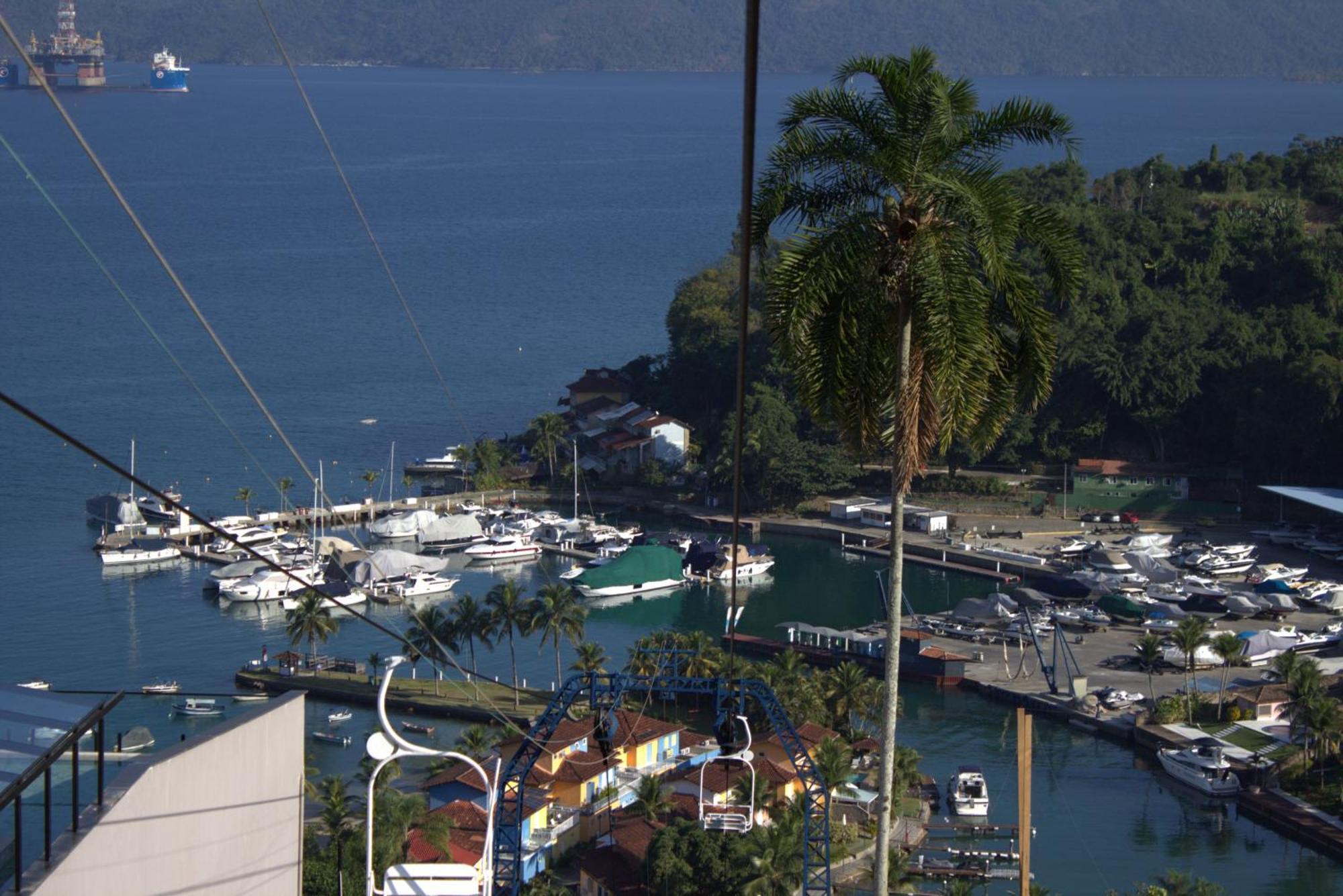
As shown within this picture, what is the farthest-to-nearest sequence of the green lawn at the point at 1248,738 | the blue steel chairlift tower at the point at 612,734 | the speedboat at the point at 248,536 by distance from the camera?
1. the speedboat at the point at 248,536
2. the green lawn at the point at 1248,738
3. the blue steel chairlift tower at the point at 612,734

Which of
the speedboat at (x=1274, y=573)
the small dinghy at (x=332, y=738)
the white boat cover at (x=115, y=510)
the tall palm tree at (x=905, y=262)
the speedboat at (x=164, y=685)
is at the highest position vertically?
the tall palm tree at (x=905, y=262)

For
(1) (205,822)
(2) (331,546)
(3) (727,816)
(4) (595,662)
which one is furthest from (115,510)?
(1) (205,822)

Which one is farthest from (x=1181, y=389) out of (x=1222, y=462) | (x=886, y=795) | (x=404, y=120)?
(x=404, y=120)

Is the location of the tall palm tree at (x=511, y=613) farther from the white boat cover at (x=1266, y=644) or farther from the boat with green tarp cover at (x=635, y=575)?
the white boat cover at (x=1266, y=644)

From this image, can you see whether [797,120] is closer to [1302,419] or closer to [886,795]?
[886,795]

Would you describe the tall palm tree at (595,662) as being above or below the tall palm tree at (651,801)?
above

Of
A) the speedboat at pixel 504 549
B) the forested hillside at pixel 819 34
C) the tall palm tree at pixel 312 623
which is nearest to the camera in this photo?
the tall palm tree at pixel 312 623

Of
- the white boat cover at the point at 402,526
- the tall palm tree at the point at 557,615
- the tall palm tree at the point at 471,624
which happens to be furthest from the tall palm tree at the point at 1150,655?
the white boat cover at the point at 402,526

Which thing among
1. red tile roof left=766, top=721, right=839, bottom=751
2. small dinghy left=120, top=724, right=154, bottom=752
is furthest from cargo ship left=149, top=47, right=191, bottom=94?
small dinghy left=120, top=724, right=154, bottom=752
